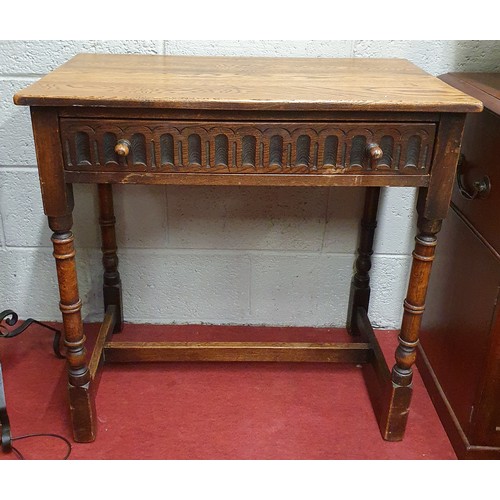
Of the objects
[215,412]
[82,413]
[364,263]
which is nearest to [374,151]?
[364,263]

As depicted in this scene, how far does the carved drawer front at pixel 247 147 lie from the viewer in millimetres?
1210

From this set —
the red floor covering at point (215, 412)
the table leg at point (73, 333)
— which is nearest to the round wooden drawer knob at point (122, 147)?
the table leg at point (73, 333)

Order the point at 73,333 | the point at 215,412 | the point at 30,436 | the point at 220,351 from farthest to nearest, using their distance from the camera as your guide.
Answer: the point at 220,351 → the point at 215,412 → the point at 30,436 → the point at 73,333

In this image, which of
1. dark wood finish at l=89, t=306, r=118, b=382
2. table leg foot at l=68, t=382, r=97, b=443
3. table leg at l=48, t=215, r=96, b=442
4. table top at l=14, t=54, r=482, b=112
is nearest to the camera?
table top at l=14, t=54, r=482, b=112

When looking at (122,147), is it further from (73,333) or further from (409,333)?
(409,333)

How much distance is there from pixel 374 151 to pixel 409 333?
48 cm

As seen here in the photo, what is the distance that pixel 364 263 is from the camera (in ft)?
6.18

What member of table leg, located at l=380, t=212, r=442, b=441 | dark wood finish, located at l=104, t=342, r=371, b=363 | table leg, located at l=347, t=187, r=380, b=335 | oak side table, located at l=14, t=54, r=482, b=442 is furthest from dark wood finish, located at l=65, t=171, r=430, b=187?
dark wood finish, located at l=104, t=342, r=371, b=363

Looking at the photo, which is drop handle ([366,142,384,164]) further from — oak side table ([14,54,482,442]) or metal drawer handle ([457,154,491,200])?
metal drawer handle ([457,154,491,200])

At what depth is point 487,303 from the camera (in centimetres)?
140

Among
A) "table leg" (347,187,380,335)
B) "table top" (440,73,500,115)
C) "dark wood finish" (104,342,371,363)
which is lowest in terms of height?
"dark wood finish" (104,342,371,363)

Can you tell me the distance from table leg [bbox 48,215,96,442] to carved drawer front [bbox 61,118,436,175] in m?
0.17

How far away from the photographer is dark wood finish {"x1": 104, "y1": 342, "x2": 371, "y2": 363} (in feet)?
5.64

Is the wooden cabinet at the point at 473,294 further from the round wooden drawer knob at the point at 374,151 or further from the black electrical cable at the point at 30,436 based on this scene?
the black electrical cable at the point at 30,436
